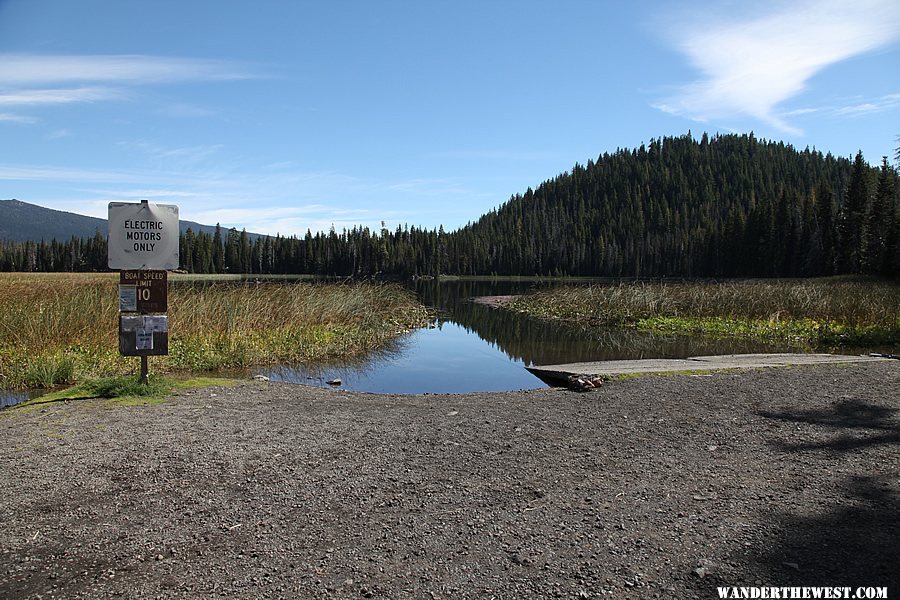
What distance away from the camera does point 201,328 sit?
16.5m

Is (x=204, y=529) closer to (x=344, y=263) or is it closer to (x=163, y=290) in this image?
(x=163, y=290)

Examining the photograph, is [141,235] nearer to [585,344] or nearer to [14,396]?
[14,396]

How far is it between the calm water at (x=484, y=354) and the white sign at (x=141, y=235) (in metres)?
4.88

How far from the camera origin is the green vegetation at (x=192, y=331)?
39.2 ft

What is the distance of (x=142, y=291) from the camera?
8828mm

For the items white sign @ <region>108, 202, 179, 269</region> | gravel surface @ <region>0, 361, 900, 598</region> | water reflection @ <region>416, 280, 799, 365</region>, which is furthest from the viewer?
water reflection @ <region>416, 280, 799, 365</region>

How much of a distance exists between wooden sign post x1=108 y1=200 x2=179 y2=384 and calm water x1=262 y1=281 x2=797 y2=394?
432cm

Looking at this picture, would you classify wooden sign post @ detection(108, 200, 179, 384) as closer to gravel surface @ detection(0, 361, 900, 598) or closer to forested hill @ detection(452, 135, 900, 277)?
gravel surface @ detection(0, 361, 900, 598)

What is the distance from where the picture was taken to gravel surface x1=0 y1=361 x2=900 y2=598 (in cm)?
349

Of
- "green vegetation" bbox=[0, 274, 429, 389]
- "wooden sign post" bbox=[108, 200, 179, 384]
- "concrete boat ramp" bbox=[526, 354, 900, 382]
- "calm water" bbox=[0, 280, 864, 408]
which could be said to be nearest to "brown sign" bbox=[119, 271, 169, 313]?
"wooden sign post" bbox=[108, 200, 179, 384]

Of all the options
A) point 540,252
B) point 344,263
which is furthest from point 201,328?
point 540,252

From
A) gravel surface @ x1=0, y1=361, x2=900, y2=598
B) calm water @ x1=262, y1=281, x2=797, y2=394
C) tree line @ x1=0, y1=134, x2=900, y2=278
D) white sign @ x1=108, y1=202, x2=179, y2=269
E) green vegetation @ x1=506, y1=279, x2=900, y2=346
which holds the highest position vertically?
tree line @ x1=0, y1=134, x2=900, y2=278

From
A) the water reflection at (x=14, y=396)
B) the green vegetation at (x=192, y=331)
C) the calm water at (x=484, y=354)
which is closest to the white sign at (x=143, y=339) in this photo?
the water reflection at (x=14, y=396)

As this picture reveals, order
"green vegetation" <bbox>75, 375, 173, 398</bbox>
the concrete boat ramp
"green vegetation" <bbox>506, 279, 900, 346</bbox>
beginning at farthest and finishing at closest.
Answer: "green vegetation" <bbox>506, 279, 900, 346</bbox>
the concrete boat ramp
"green vegetation" <bbox>75, 375, 173, 398</bbox>
